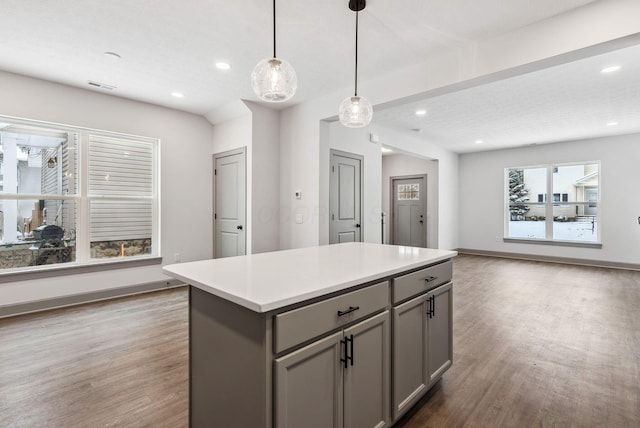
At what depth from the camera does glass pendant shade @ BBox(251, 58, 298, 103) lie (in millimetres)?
1896

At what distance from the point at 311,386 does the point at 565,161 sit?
8.01m

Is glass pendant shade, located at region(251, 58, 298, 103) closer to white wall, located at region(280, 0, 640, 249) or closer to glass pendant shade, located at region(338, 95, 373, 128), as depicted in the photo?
glass pendant shade, located at region(338, 95, 373, 128)

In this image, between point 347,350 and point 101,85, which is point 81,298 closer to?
point 101,85

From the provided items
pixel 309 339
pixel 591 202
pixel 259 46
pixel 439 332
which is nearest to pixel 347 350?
pixel 309 339

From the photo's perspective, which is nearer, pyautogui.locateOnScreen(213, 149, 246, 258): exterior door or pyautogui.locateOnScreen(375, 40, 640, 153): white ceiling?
pyautogui.locateOnScreen(375, 40, 640, 153): white ceiling

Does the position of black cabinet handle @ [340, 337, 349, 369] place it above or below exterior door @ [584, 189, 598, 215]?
below

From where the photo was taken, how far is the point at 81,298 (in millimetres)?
3994

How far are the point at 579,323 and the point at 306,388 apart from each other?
11.6ft

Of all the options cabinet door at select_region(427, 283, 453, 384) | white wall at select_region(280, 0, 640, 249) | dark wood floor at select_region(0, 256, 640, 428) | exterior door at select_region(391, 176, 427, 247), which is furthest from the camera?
exterior door at select_region(391, 176, 427, 247)

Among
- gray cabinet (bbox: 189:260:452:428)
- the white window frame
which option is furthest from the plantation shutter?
the white window frame

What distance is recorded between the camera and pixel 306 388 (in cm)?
124

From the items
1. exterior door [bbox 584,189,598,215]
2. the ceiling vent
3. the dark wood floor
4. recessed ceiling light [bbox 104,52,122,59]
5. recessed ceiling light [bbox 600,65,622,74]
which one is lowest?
the dark wood floor

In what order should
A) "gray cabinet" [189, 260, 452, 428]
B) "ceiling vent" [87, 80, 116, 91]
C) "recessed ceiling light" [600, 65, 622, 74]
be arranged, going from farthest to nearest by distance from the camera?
1. "ceiling vent" [87, 80, 116, 91]
2. "recessed ceiling light" [600, 65, 622, 74]
3. "gray cabinet" [189, 260, 452, 428]

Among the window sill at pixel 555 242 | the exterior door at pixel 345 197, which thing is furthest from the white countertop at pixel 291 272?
the window sill at pixel 555 242
